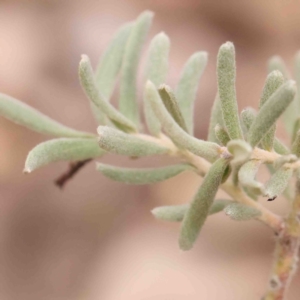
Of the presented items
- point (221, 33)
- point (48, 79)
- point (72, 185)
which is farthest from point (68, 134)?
point (221, 33)

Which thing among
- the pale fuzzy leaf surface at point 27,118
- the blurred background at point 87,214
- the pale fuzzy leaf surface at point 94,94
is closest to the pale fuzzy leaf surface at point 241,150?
the pale fuzzy leaf surface at point 94,94

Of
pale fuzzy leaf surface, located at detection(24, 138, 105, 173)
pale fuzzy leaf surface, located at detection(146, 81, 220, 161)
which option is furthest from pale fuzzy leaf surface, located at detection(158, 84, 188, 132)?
pale fuzzy leaf surface, located at detection(24, 138, 105, 173)

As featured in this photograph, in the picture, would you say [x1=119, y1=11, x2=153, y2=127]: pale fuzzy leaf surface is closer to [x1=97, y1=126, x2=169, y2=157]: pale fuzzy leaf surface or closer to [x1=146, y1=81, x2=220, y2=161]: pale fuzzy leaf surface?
[x1=97, y1=126, x2=169, y2=157]: pale fuzzy leaf surface

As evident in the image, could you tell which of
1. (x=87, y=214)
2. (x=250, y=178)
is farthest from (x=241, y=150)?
(x=87, y=214)

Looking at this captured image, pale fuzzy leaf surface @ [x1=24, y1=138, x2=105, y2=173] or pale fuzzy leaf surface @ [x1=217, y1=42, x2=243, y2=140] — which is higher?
pale fuzzy leaf surface @ [x1=217, y1=42, x2=243, y2=140]

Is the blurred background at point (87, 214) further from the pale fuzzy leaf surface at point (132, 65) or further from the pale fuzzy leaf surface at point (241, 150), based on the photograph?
the pale fuzzy leaf surface at point (241, 150)

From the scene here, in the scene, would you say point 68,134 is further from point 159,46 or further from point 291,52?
point 291,52
